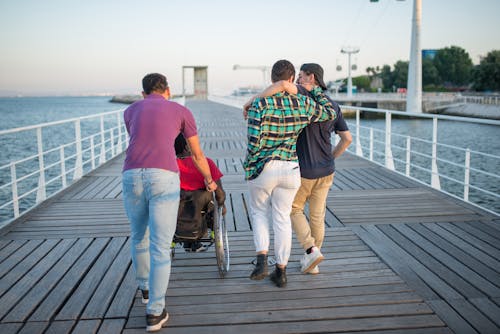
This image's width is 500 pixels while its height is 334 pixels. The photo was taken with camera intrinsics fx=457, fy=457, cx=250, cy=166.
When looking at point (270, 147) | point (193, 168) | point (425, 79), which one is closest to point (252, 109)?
point (270, 147)

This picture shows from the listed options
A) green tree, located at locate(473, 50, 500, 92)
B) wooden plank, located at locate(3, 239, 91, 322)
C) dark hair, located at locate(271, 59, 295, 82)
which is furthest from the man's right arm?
green tree, located at locate(473, 50, 500, 92)

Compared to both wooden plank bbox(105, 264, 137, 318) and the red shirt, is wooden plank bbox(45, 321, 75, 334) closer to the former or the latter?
wooden plank bbox(105, 264, 137, 318)

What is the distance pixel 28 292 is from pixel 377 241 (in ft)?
9.26

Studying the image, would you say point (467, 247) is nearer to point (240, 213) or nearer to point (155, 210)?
point (240, 213)

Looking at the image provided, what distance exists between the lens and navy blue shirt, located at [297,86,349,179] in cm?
320

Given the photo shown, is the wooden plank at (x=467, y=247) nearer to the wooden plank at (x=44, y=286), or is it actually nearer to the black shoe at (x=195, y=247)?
the black shoe at (x=195, y=247)

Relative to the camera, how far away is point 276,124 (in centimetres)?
288

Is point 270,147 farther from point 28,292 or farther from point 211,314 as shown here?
point 28,292

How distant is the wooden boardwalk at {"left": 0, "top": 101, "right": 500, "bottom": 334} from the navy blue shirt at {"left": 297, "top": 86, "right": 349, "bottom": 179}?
78 cm

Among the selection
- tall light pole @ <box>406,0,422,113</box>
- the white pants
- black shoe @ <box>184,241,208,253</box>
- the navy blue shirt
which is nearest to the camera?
the white pants

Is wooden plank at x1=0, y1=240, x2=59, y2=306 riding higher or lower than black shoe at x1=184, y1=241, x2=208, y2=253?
lower

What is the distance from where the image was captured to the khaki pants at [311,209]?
3.30 m

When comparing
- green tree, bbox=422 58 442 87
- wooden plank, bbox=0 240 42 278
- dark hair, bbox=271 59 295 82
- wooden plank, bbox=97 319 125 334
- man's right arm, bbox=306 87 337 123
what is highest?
green tree, bbox=422 58 442 87

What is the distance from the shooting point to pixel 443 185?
17.1 metres
